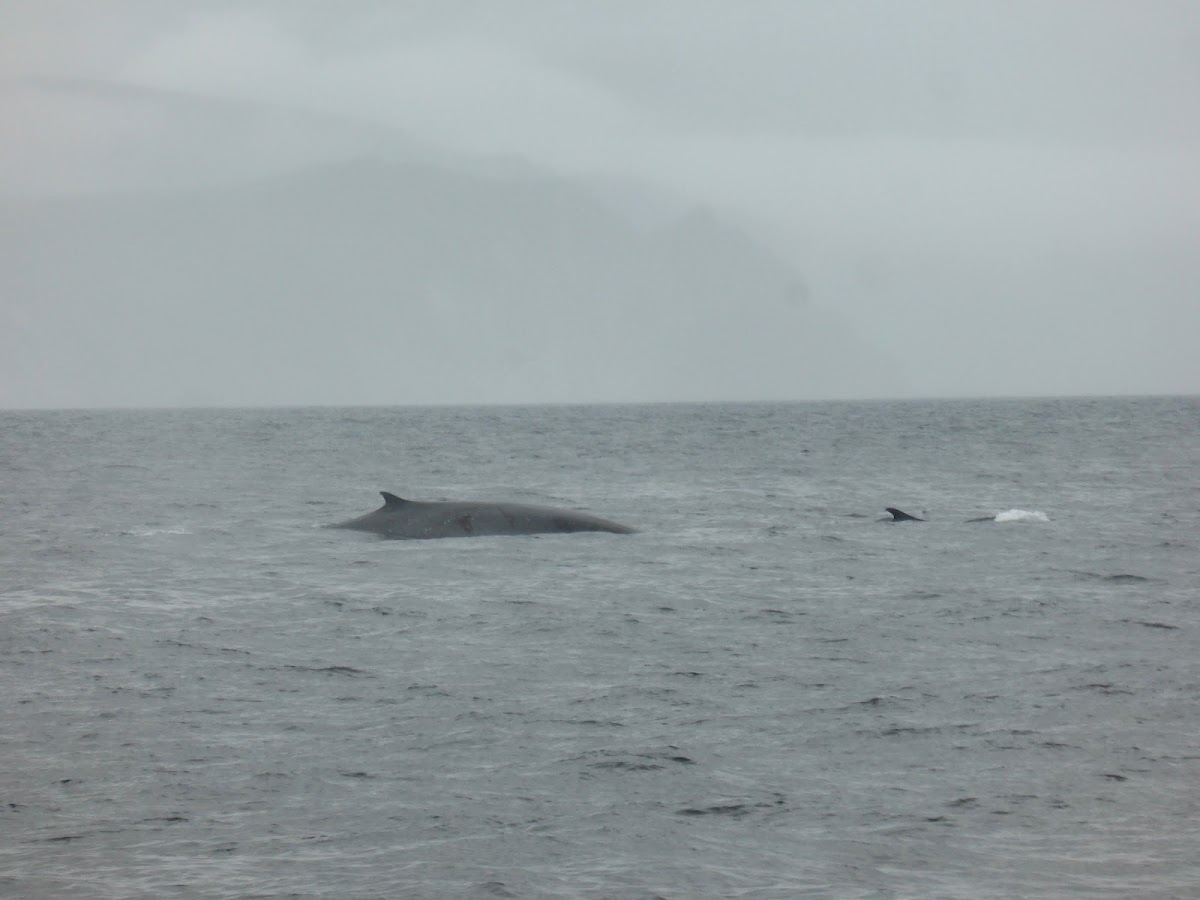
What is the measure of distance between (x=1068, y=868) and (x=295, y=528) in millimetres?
23022

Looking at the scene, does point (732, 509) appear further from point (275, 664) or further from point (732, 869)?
point (732, 869)

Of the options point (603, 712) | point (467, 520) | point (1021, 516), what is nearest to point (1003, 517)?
point (1021, 516)

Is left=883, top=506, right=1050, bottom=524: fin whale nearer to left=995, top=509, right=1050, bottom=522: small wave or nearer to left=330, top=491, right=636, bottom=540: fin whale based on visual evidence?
left=995, top=509, right=1050, bottom=522: small wave

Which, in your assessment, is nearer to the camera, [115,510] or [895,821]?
[895,821]

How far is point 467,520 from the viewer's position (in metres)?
27.0

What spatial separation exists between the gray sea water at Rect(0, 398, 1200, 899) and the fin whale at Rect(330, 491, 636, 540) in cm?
55

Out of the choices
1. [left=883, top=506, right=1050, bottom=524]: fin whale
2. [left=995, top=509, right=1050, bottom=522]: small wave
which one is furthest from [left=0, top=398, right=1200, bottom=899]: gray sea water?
[left=995, top=509, right=1050, bottom=522]: small wave

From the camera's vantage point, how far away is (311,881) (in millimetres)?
8844

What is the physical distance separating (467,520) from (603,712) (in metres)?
14.0

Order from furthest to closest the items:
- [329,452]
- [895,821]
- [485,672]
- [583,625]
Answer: [329,452] → [583,625] → [485,672] → [895,821]

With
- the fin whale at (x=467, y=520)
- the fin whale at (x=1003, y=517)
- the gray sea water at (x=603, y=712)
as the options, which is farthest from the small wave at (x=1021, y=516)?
the fin whale at (x=467, y=520)

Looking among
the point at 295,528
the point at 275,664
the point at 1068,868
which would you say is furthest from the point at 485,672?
the point at 295,528

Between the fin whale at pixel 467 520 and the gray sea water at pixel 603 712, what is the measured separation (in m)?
0.55

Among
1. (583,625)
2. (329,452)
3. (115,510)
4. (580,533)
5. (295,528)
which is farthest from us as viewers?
(329,452)
